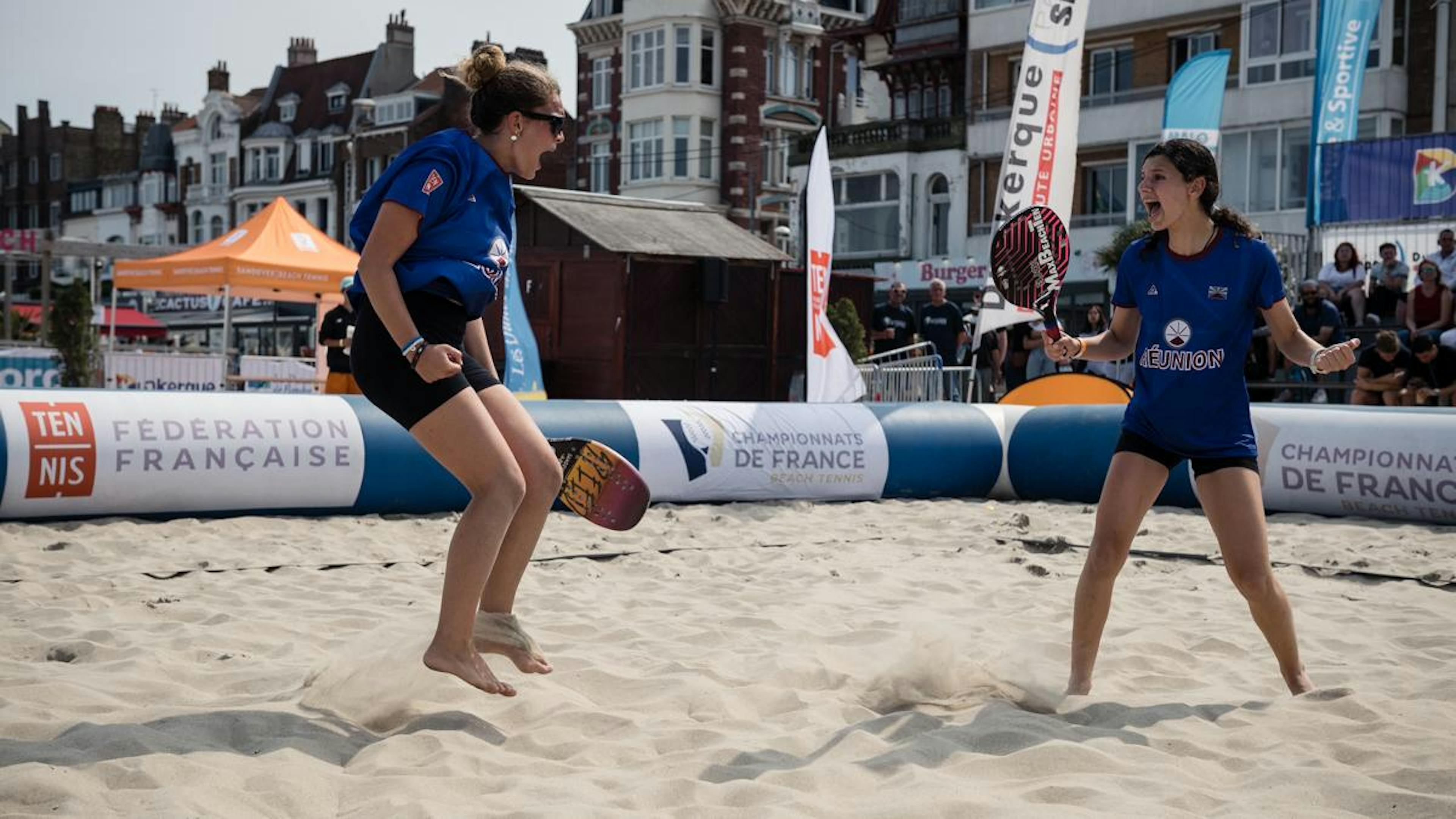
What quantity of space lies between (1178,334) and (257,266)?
589 inches

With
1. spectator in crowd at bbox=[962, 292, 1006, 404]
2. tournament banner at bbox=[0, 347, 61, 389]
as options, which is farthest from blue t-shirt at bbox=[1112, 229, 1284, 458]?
tournament banner at bbox=[0, 347, 61, 389]

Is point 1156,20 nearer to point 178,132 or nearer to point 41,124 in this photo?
point 178,132

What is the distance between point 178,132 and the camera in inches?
2633

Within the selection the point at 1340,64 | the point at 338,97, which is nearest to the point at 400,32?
the point at 338,97

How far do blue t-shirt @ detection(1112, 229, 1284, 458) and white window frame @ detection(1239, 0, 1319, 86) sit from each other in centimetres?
2736

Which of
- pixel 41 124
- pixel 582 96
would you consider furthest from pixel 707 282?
pixel 41 124

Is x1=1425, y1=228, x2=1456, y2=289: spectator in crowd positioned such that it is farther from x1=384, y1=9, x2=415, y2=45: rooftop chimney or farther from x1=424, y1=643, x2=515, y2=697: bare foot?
x1=384, y1=9, x2=415, y2=45: rooftop chimney

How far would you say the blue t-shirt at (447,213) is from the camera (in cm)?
378

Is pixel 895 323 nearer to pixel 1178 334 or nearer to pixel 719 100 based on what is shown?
pixel 1178 334

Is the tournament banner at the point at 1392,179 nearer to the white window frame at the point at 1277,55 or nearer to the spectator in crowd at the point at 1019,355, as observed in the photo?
the spectator in crowd at the point at 1019,355

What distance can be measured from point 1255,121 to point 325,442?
26.0 metres

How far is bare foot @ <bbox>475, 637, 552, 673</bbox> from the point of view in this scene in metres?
4.18

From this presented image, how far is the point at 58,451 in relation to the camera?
301 inches

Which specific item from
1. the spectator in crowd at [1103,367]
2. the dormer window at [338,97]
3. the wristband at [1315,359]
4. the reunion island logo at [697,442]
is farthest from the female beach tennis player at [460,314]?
the dormer window at [338,97]
